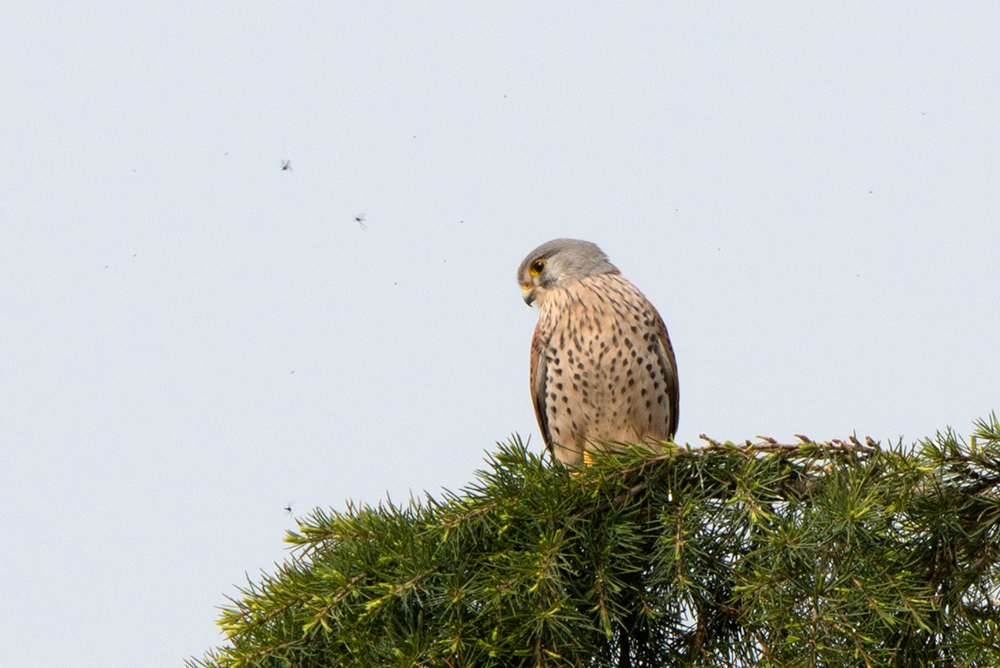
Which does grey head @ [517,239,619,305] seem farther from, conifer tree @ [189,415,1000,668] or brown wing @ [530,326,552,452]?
conifer tree @ [189,415,1000,668]

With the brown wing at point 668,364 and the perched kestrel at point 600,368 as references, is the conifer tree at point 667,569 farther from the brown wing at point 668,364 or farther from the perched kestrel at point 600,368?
the brown wing at point 668,364

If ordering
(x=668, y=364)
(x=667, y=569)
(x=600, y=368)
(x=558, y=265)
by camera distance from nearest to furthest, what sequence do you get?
(x=667, y=569), (x=600, y=368), (x=668, y=364), (x=558, y=265)

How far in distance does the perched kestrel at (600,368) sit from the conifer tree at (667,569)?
203 cm

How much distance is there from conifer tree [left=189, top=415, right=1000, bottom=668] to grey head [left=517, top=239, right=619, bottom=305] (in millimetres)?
2610

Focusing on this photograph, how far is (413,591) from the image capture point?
8.33ft

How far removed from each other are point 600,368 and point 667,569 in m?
2.36

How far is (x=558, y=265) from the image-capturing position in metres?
5.43

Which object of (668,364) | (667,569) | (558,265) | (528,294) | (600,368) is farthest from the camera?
(528,294)

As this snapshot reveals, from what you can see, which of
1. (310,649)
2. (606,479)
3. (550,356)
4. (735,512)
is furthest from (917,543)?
(550,356)

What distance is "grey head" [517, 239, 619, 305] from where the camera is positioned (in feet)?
17.6

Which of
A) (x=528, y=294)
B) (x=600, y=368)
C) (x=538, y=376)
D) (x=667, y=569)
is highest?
(x=528, y=294)

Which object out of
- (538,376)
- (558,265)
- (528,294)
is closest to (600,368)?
(538,376)

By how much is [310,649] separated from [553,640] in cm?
62

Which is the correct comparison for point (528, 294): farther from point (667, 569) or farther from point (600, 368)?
point (667, 569)
